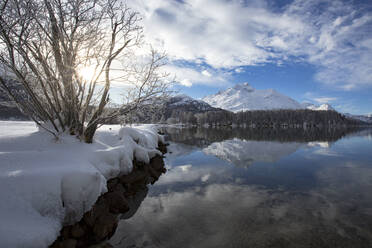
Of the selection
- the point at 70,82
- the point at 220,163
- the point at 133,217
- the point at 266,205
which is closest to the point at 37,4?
the point at 70,82

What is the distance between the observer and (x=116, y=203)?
25.8ft

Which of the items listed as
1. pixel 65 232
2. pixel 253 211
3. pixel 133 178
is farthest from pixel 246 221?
pixel 133 178

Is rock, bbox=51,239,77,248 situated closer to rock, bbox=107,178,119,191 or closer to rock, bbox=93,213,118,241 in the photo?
rock, bbox=93,213,118,241

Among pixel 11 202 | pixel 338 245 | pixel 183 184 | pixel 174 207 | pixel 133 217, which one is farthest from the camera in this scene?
pixel 183 184

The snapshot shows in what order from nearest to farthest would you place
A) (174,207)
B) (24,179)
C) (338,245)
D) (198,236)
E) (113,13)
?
(24,179)
(338,245)
(198,236)
(174,207)
(113,13)

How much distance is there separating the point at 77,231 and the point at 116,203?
2.35 meters

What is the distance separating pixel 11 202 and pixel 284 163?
18337 mm

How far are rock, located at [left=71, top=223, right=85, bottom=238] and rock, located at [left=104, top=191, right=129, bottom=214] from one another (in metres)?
2.04

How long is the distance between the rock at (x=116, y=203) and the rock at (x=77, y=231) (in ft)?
6.70

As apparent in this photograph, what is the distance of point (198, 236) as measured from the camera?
6242mm

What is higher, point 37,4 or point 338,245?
point 37,4

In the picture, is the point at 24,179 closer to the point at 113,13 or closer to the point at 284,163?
the point at 113,13

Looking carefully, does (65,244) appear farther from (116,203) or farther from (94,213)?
(116,203)

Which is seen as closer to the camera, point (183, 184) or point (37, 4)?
point (37, 4)
